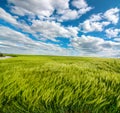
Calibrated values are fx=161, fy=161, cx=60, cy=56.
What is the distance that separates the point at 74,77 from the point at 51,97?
0.43 metres

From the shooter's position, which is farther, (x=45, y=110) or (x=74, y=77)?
(x=74, y=77)

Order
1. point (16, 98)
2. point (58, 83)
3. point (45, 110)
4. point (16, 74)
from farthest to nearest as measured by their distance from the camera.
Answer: point (16, 74) < point (58, 83) < point (16, 98) < point (45, 110)

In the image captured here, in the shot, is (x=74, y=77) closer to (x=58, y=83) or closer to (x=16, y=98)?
(x=58, y=83)

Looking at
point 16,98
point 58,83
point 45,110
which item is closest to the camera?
point 45,110

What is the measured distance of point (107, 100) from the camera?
5.33ft

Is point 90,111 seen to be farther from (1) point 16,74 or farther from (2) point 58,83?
(1) point 16,74

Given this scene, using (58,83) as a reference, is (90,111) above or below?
below

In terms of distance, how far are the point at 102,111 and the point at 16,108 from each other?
2.77ft

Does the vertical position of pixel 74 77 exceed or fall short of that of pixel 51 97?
it exceeds it

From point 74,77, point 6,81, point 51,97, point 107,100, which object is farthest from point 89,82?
point 6,81

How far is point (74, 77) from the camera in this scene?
1.95 meters

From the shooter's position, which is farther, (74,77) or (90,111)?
(74,77)

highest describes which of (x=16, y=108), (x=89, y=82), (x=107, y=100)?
(x=89, y=82)

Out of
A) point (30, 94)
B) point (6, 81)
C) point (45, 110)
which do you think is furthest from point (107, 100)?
point (6, 81)
